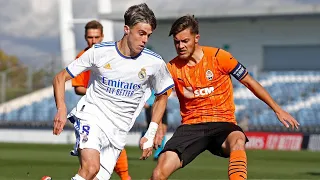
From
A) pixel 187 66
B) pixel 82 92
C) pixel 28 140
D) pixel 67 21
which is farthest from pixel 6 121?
pixel 187 66

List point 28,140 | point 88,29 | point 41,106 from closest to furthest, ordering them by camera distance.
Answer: point 88,29, point 28,140, point 41,106

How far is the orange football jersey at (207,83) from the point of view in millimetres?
8797

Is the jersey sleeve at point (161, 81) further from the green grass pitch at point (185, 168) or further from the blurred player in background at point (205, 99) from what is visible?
the green grass pitch at point (185, 168)

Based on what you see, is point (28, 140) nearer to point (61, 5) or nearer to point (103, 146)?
point (61, 5)

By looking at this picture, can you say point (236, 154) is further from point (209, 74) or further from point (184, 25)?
point (184, 25)

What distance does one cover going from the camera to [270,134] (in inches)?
1076

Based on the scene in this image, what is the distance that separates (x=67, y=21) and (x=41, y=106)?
8.13 metres

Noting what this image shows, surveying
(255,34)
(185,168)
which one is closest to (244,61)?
(255,34)

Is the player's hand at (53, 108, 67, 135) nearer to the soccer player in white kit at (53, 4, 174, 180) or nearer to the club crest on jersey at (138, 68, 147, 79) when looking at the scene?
the soccer player in white kit at (53, 4, 174, 180)

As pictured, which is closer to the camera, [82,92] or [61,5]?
[82,92]

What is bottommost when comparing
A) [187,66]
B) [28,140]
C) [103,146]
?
[28,140]

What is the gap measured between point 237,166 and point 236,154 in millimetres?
159

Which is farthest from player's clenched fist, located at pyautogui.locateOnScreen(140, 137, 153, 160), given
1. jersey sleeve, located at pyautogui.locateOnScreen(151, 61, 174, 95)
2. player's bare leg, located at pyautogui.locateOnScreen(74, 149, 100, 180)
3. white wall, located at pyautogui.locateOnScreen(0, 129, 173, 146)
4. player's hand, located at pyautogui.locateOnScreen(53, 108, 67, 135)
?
white wall, located at pyautogui.locateOnScreen(0, 129, 173, 146)

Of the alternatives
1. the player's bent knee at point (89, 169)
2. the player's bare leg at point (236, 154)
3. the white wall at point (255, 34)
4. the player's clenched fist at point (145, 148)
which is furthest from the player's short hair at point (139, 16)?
the white wall at point (255, 34)
